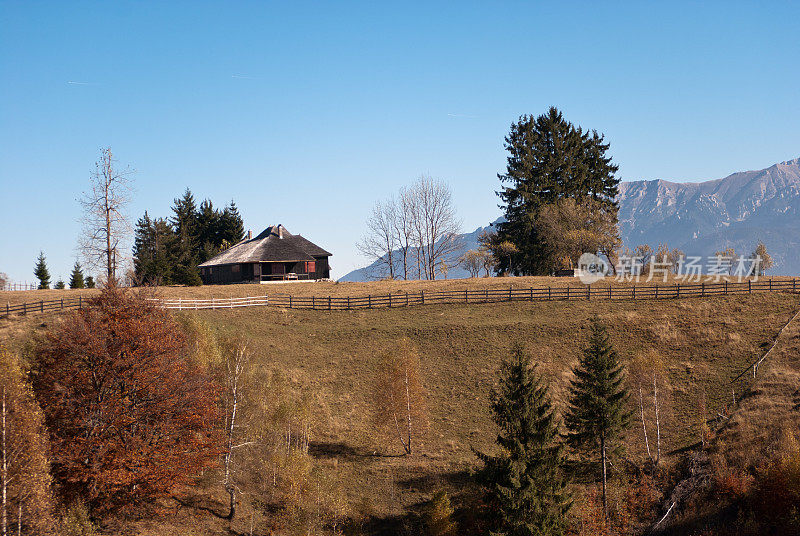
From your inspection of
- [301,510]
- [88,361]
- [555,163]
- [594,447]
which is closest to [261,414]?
[301,510]

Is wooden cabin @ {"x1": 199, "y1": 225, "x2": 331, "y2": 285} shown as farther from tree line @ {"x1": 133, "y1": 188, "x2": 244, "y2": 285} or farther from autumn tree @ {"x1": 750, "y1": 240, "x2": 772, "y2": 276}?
autumn tree @ {"x1": 750, "y1": 240, "x2": 772, "y2": 276}

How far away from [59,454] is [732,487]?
31260 millimetres

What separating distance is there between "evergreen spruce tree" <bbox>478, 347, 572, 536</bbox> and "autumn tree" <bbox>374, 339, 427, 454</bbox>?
356 inches

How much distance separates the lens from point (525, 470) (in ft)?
83.8

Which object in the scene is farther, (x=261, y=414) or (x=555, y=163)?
(x=555, y=163)

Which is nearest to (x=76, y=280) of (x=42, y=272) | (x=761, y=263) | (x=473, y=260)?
(x=42, y=272)

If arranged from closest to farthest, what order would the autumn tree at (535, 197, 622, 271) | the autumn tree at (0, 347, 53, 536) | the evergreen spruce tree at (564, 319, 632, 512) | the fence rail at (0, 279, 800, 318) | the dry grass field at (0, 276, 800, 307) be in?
the autumn tree at (0, 347, 53, 536) < the evergreen spruce tree at (564, 319, 632, 512) < the fence rail at (0, 279, 800, 318) < the dry grass field at (0, 276, 800, 307) < the autumn tree at (535, 197, 622, 271)

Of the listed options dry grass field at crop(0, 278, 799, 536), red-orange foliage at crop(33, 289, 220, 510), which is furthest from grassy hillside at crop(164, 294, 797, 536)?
red-orange foliage at crop(33, 289, 220, 510)

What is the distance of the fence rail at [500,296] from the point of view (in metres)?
51.4

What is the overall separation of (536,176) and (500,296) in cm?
3071

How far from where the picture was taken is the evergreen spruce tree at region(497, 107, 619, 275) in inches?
3031

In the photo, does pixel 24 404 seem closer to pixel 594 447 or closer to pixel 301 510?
pixel 301 510

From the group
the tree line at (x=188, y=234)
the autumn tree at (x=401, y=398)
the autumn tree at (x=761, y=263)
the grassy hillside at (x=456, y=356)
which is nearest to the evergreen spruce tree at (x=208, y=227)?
the tree line at (x=188, y=234)

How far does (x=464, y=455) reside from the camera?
33812mm
